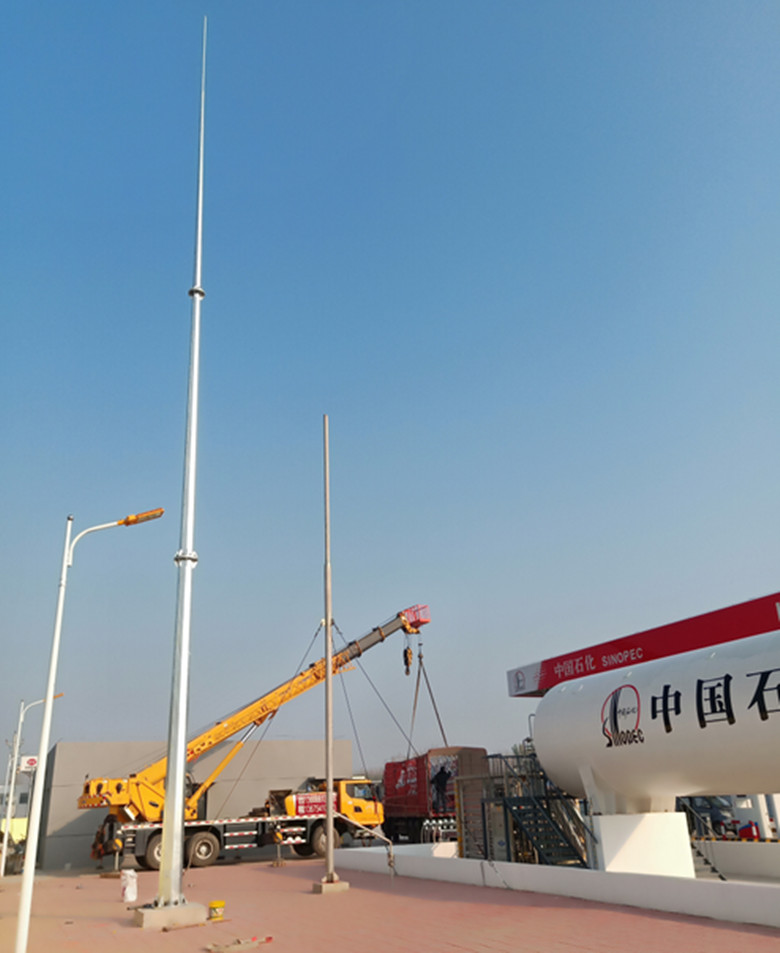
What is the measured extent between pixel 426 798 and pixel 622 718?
14526mm

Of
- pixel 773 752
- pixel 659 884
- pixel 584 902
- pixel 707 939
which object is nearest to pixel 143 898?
pixel 584 902

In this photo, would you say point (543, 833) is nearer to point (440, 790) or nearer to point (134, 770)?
point (440, 790)

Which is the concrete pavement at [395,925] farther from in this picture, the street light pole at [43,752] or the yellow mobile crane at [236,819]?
the yellow mobile crane at [236,819]

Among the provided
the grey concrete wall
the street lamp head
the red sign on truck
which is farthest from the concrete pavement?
the grey concrete wall

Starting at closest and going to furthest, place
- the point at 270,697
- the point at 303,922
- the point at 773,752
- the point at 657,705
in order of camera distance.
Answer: the point at 773,752
the point at 303,922
the point at 657,705
the point at 270,697

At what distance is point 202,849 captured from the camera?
24078 millimetres

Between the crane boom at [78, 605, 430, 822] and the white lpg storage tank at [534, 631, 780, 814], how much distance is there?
9259 mm

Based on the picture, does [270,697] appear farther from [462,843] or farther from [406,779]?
[462,843]

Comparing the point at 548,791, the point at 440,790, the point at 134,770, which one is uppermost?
the point at 134,770

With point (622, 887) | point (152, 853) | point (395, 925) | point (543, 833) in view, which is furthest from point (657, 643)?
point (152, 853)

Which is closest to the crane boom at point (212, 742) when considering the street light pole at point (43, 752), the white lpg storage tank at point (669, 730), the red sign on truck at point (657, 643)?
the red sign on truck at point (657, 643)

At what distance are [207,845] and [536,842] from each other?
12.8m

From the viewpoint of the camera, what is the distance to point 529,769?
17953 millimetres

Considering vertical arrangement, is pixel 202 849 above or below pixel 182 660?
below
